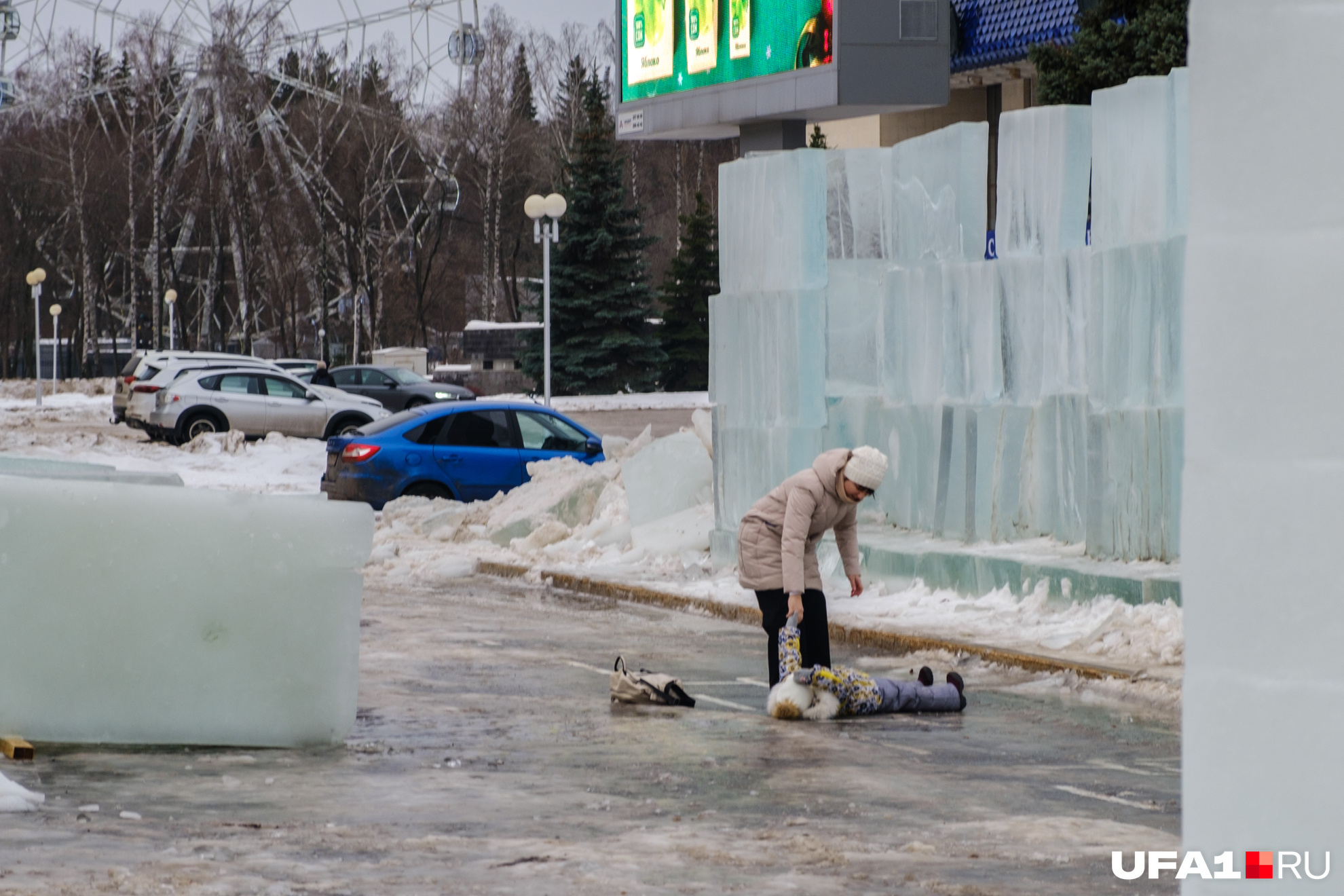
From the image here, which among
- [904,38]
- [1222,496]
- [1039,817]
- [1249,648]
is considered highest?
[904,38]

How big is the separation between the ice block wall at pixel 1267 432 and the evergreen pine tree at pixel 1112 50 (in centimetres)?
2288

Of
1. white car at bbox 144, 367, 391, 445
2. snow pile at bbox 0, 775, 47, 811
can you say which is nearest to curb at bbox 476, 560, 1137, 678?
snow pile at bbox 0, 775, 47, 811

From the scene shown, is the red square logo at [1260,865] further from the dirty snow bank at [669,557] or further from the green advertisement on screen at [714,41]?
the green advertisement on screen at [714,41]

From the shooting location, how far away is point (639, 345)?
5291cm

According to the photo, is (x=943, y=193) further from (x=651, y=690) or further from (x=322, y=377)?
(x=322, y=377)

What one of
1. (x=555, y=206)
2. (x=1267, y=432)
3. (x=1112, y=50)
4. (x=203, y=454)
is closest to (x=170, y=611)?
(x=1267, y=432)

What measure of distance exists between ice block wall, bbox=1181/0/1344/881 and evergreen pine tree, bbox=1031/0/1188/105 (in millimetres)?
22879

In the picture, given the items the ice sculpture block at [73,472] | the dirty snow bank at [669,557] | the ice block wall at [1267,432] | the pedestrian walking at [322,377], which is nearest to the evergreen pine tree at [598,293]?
the pedestrian walking at [322,377]

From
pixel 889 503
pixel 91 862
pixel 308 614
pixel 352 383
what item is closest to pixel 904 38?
pixel 889 503

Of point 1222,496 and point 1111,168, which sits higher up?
point 1111,168

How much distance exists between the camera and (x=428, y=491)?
22.1m

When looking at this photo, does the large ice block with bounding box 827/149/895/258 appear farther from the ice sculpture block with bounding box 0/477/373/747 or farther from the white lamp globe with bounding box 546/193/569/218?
the white lamp globe with bounding box 546/193/569/218

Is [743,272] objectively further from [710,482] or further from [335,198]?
[335,198]

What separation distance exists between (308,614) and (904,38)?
12.2 meters
